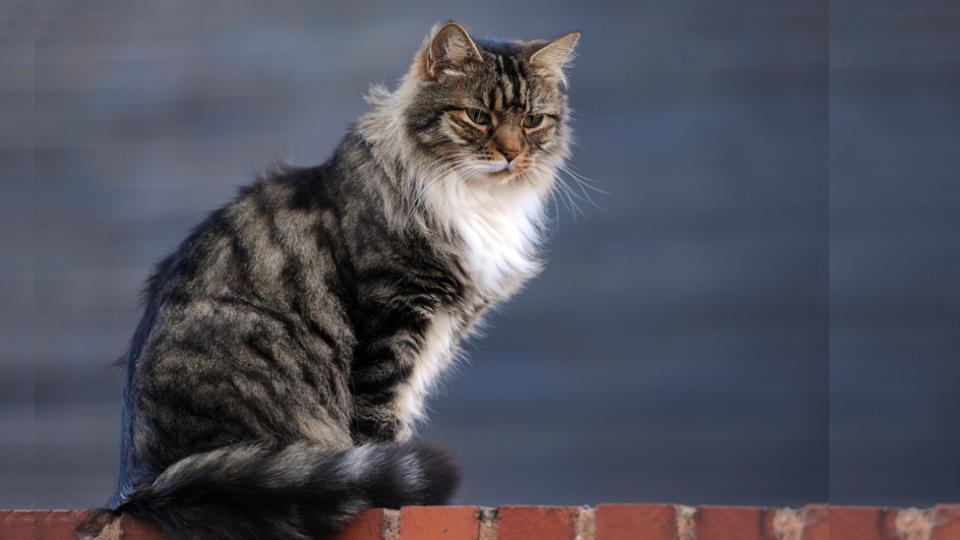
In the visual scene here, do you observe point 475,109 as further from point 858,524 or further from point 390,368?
point 858,524

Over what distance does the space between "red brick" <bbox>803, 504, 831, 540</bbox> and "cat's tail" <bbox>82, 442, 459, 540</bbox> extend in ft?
2.48

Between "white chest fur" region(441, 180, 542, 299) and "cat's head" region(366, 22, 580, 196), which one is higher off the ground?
"cat's head" region(366, 22, 580, 196)

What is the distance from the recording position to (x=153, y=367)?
2.13 metres

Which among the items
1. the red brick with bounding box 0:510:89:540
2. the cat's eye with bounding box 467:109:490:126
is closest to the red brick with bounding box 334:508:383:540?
the red brick with bounding box 0:510:89:540

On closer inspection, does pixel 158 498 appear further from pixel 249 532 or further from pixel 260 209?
pixel 260 209

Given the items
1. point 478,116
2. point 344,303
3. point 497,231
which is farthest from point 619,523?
point 478,116

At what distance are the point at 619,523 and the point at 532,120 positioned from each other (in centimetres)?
122

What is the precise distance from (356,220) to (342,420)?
0.50 m

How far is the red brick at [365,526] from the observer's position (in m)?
1.83

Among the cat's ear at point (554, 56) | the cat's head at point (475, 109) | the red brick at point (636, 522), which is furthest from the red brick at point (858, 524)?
the cat's ear at point (554, 56)

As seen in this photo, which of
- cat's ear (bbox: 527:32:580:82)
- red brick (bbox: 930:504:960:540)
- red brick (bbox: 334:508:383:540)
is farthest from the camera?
cat's ear (bbox: 527:32:580:82)

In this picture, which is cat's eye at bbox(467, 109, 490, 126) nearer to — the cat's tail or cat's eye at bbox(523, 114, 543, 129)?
cat's eye at bbox(523, 114, 543, 129)

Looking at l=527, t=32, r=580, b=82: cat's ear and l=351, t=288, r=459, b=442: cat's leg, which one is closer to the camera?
l=351, t=288, r=459, b=442: cat's leg

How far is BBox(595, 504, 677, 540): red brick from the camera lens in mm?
1709
